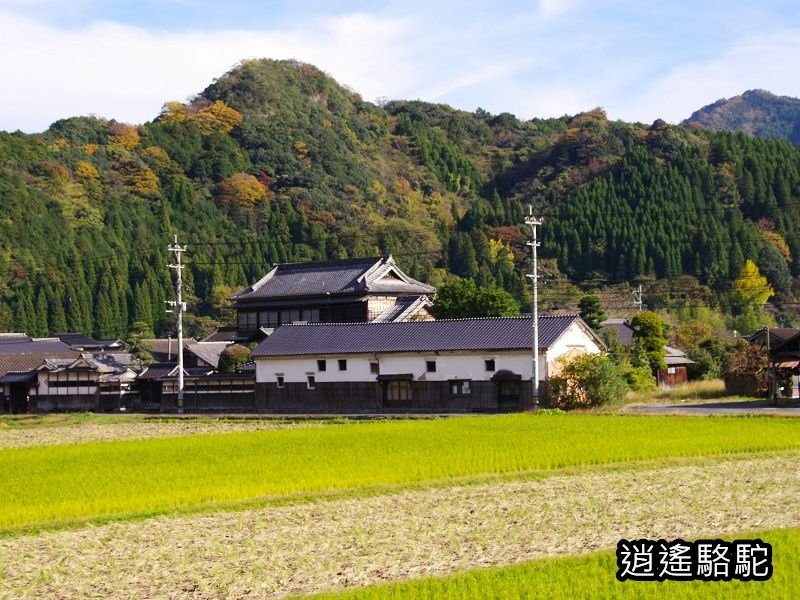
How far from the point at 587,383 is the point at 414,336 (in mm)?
7236

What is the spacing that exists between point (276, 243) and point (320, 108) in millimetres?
44212

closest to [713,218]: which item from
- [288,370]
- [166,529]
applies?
[288,370]

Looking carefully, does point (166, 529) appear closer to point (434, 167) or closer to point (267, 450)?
point (267, 450)

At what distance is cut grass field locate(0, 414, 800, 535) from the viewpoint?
17.4 metres

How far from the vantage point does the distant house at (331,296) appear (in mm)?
51625

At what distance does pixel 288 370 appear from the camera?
43.0m

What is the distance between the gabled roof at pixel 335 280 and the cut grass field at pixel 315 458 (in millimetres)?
21825

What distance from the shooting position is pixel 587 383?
120 ft

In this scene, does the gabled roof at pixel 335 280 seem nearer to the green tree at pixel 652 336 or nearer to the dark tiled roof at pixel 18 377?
the dark tiled roof at pixel 18 377

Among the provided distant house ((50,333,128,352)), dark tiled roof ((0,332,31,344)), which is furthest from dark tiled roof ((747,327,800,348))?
dark tiled roof ((0,332,31,344))

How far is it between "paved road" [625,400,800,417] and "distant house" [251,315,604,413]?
12.6ft

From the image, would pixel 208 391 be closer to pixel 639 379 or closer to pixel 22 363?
pixel 22 363

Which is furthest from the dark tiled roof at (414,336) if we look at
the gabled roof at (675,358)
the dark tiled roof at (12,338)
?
the dark tiled roof at (12,338)

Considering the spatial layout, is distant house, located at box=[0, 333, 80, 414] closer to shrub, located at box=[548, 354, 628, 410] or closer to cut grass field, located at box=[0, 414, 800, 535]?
cut grass field, located at box=[0, 414, 800, 535]
